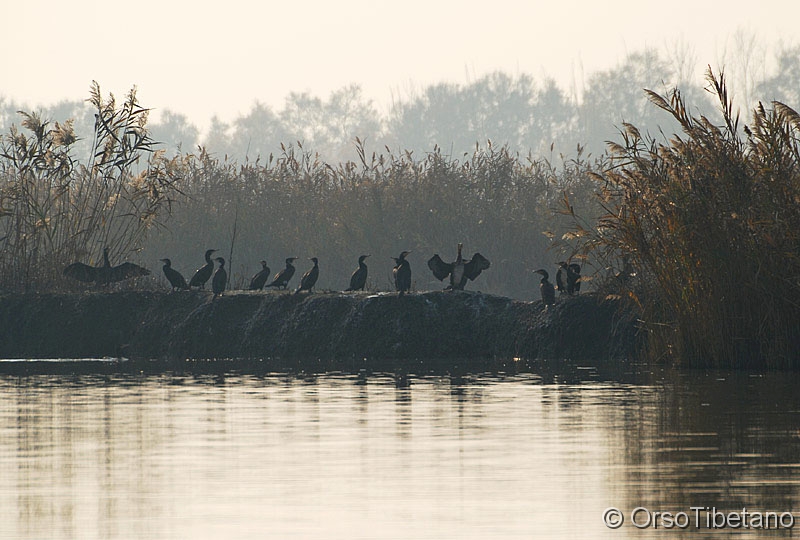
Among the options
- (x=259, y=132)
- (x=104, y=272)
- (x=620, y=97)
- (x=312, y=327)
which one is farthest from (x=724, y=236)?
(x=259, y=132)

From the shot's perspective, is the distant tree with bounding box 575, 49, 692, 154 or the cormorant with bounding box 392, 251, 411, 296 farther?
the distant tree with bounding box 575, 49, 692, 154

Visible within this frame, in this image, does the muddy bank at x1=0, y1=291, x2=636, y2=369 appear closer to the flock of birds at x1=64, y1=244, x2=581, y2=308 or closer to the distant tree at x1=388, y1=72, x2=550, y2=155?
the flock of birds at x1=64, y1=244, x2=581, y2=308

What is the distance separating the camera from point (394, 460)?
8625 mm

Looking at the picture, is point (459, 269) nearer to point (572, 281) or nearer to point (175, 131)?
point (572, 281)

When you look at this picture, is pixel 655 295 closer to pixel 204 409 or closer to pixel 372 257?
pixel 204 409

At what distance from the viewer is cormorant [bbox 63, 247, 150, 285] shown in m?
21.3

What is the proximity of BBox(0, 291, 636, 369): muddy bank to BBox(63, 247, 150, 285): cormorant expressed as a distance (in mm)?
280

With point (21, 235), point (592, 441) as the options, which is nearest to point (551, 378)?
point (592, 441)

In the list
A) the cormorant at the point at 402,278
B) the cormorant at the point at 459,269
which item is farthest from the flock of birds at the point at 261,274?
the cormorant at the point at 402,278

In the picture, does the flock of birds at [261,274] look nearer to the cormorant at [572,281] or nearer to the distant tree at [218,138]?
the cormorant at [572,281]

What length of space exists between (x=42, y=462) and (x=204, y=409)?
3.37m

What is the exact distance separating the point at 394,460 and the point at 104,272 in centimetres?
1357

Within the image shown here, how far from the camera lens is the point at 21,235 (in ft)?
74.7

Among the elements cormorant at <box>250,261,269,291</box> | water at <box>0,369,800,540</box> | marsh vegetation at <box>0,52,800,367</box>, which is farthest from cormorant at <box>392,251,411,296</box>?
water at <box>0,369,800,540</box>
